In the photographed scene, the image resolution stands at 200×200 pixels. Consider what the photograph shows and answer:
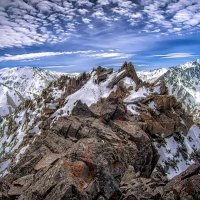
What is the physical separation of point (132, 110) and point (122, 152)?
26.3 m

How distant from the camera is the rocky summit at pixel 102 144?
43.8 meters

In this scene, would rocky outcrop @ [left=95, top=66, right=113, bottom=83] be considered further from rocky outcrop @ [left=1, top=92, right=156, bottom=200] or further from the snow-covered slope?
rocky outcrop @ [left=1, top=92, right=156, bottom=200]

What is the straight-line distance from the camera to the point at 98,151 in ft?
164

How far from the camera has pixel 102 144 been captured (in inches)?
2099

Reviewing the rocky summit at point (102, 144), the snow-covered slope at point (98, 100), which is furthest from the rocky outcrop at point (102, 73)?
the rocky summit at point (102, 144)

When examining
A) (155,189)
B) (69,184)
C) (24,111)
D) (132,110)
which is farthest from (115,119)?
(24,111)

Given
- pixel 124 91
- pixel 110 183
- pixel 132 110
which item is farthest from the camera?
pixel 124 91

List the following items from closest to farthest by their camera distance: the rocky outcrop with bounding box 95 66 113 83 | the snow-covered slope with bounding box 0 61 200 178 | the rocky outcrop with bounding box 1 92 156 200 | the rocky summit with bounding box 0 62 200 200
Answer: the rocky outcrop with bounding box 1 92 156 200 → the rocky summit with bounding box 0 62 200 200 → the snow-covered slope with bounding box 0 61 200 178 → the rocky outcrop with bounding box 95 66 113 83

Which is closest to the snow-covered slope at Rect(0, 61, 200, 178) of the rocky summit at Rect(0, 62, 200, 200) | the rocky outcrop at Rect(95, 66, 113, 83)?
the rocky outcrop at Rect(95, 66, 113, 83)

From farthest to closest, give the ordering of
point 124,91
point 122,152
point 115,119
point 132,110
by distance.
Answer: point 124,91 < point 132,110 < point 115,119 < point 122,152

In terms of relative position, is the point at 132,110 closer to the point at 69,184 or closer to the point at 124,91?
the point at 124,91

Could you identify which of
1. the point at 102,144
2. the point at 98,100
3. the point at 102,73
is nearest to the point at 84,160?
the point at 102,144

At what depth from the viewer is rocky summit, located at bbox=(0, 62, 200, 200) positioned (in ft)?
144

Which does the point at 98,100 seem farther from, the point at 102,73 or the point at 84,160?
the point at 84,160
